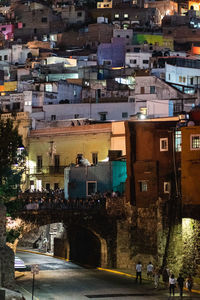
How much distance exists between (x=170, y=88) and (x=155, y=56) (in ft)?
65.1

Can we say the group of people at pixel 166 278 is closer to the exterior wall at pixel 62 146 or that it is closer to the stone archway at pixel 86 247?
the stone archway at pixel 86 247

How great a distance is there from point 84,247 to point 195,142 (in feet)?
40.8

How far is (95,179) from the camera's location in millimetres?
57688

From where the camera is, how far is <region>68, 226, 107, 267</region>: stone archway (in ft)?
172

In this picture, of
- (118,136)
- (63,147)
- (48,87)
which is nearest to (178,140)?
(118,136)

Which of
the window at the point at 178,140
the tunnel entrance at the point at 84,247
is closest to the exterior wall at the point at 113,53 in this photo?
the tunnel entrance at the point at 84,247

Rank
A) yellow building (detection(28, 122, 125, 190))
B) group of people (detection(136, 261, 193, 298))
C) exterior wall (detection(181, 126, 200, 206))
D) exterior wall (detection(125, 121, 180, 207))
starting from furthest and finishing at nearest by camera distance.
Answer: yellow building (detection(28, 122, 125, 190)), exterior wall (detection(125, 121, 180, 207)), exterior wall (detection(181, 126, 200, 206)), group of people (detection(136, 261, 193, 298))

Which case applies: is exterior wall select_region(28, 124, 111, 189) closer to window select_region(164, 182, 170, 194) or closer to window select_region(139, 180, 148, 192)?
window select_region(139, 180, 148, 192)

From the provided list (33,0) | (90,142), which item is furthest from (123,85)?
(33,0)

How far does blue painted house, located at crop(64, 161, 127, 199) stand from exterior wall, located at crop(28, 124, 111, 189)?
175 inches

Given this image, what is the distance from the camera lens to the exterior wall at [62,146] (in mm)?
62469

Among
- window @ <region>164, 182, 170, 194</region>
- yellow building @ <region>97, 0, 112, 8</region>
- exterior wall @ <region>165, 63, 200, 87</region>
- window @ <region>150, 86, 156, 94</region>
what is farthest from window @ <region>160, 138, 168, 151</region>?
yellow building @ <region>97, 0, 112, 8</region>

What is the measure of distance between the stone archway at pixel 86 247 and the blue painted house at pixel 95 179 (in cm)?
306

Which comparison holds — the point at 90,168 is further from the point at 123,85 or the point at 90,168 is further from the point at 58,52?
the point at 58,52
